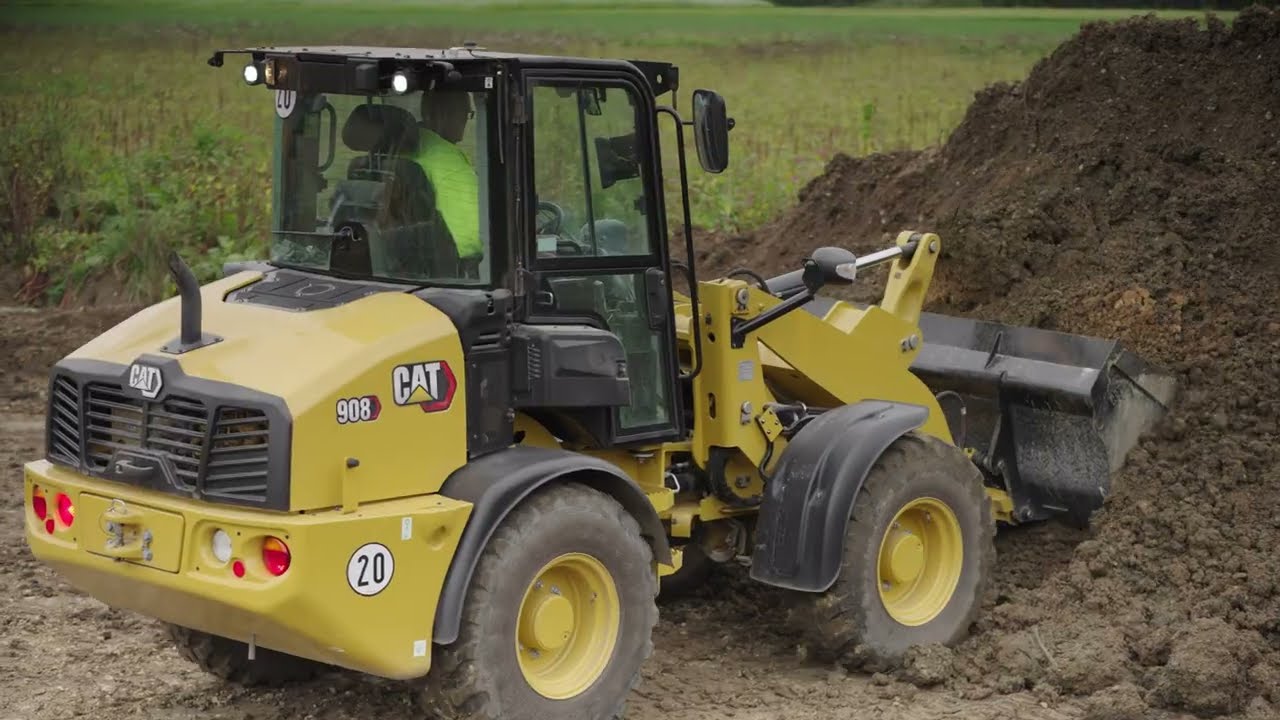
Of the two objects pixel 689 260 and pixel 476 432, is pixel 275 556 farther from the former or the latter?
pixel 689 260

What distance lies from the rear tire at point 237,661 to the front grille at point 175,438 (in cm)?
91

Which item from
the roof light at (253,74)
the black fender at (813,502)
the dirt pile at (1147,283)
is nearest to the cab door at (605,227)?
the black fender at (813,502)

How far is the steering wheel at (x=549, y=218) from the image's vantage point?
5.99m

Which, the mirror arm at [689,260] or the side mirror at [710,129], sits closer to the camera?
the side mirror at [710,129]

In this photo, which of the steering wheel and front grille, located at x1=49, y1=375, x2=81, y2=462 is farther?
the steering wheel

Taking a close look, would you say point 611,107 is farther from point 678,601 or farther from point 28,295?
point 28,295

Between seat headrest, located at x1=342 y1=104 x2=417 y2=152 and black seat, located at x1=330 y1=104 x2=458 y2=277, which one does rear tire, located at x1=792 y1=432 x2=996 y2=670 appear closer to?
black seat, located at x1=330 y1=104 x2=458 y2=277

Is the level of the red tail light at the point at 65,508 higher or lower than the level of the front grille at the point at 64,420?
lower

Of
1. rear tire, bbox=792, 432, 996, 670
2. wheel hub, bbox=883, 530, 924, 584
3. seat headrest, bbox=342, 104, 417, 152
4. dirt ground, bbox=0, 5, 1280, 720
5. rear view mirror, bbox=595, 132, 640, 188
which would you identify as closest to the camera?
seat headrest, bbox=342, 104, 417, 152

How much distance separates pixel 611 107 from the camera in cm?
619

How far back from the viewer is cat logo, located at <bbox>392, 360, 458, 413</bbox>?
18.1ft

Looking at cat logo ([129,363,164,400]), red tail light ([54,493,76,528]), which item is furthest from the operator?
red tail light ([54,493,76,528])

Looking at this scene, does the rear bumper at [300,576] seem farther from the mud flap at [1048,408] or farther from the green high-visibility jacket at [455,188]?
the mud flap at [1048,408]

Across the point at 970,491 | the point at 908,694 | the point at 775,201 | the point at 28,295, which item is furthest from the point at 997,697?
the point at 28,295
